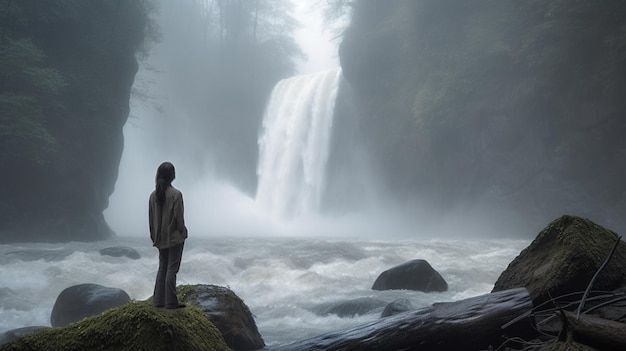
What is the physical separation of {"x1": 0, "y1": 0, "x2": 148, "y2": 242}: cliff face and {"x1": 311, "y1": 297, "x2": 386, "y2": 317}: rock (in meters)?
18.4

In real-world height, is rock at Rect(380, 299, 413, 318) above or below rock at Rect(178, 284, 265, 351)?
below

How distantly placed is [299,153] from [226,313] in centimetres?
3688

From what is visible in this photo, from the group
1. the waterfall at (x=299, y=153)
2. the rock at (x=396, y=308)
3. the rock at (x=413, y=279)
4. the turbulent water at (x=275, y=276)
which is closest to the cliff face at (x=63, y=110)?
the turbulent water at (x=275, y=276)

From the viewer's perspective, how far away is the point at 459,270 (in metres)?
14.1

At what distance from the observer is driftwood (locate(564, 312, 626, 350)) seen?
3.01m

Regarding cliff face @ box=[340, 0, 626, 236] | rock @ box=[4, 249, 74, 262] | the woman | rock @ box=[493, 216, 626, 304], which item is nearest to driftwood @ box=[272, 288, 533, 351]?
rock @ box=[493, 216, 626, 304]

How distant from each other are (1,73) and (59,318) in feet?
60.9

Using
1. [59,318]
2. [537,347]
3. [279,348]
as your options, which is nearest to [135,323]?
[279,348]

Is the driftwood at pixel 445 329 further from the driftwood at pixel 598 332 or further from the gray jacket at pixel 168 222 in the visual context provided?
the gray jacket at pixel 168 222

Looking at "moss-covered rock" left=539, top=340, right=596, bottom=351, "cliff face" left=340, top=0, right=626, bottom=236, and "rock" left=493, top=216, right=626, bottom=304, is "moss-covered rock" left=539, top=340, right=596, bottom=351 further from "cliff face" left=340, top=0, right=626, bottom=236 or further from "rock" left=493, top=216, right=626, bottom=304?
"cliff face" left=340, top=0, right=626, bottom=236

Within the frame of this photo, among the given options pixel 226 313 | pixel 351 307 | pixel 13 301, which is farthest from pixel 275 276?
pixel 226 313

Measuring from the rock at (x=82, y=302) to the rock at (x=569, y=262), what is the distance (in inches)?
283

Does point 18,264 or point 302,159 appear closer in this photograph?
point 18,264

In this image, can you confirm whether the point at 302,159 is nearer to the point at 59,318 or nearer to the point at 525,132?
the point at 525,132
